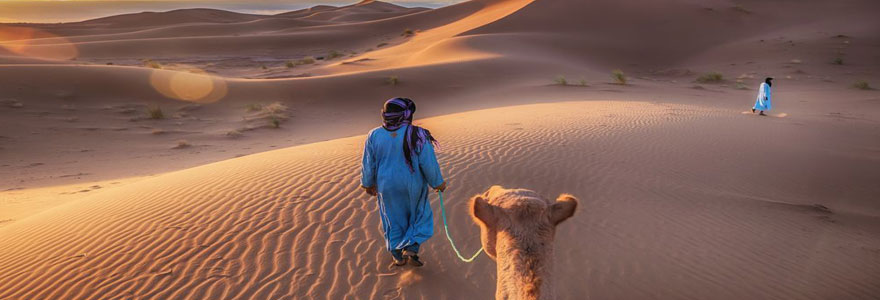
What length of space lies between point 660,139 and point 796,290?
5.70 meters

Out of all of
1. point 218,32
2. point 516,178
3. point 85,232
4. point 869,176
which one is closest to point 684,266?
point 516,178

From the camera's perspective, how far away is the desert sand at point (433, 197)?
4539 millimetres

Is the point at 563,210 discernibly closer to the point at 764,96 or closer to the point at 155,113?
the point at 764,96

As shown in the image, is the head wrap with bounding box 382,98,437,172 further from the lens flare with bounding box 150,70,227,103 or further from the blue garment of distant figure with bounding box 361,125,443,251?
the lens flare with bounding box 150,70,227,103

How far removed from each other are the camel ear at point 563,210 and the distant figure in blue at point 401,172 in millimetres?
2117

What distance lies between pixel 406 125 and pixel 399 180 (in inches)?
19.0

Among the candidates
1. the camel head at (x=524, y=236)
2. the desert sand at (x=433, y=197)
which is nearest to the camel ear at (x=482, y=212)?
the camel head at (x=524, y=236)

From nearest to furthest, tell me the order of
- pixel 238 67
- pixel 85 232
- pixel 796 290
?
1. pixel 796 290
2. pixel 85 232
3. pixel 238 67

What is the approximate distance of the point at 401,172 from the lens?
12.8ft

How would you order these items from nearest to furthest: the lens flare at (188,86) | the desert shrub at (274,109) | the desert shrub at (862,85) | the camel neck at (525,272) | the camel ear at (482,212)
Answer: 1. the camel neck at (525,272)
2. the camel ear at (482,212)
3. the desert shrub at (274,109)
4. the lens flare at (188,86)
5. the desert shrub at (862,85)

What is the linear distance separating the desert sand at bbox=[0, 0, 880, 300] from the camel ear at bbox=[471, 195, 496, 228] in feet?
8.75

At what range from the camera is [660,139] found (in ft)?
32.2

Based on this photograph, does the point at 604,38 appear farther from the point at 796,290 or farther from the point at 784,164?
the point at 796,290

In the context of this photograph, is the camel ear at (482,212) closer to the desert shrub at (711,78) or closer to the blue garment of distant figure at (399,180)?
the blue garment of distant figure at (399,180)
